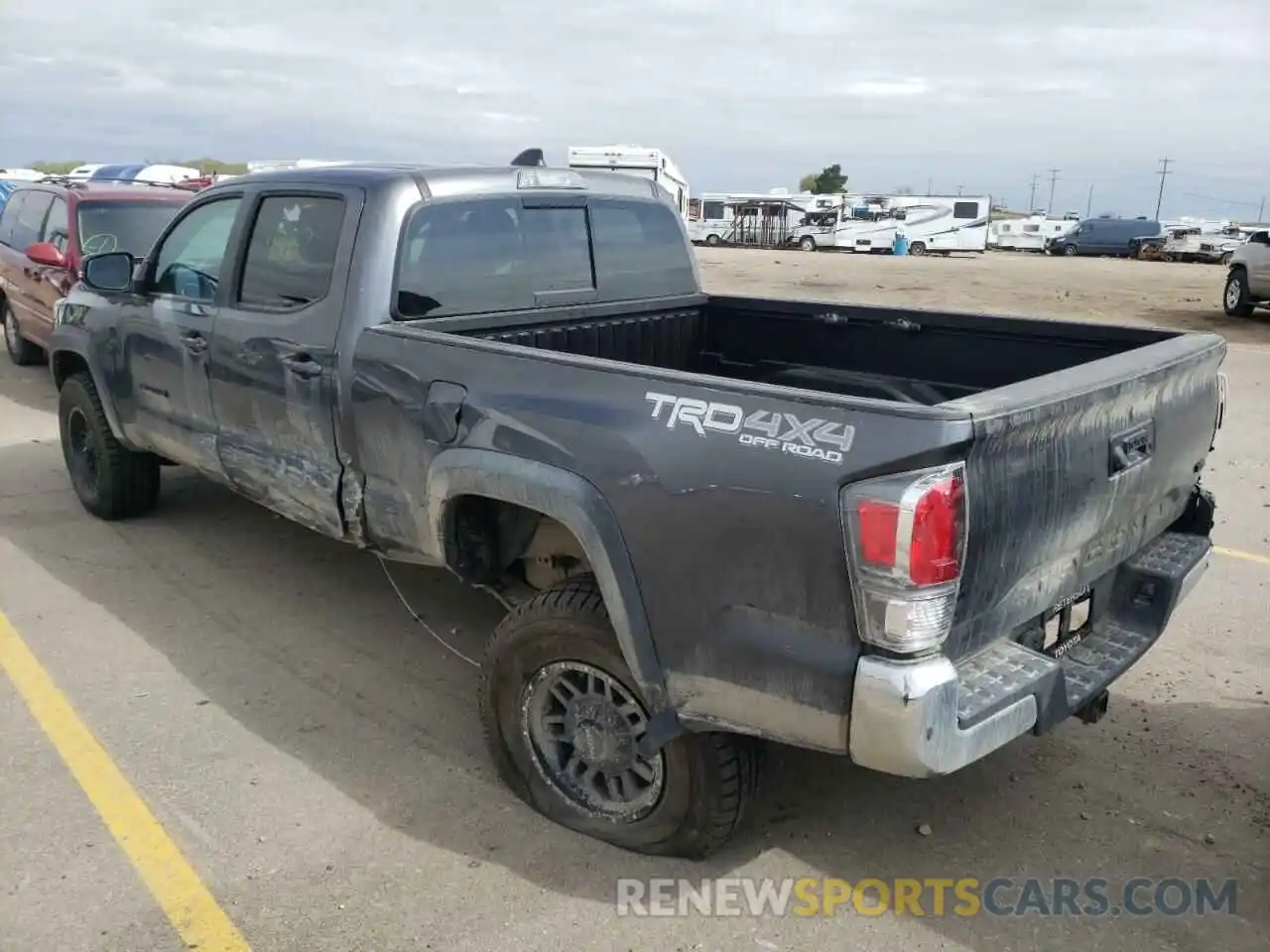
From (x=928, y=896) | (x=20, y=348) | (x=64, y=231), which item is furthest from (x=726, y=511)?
(x=20, y=348)

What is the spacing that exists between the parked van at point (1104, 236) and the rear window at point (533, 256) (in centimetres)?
4873

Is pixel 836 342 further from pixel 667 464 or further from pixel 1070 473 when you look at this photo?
pixel 667 464

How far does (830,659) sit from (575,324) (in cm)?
231

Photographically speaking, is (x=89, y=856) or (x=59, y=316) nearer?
(x=89, y=856)

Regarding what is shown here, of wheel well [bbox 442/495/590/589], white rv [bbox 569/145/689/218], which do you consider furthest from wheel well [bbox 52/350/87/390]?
white rv [bbox 569/145/689/218]

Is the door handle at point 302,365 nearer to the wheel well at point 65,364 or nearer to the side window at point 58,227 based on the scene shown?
the wheel well at point 65,364

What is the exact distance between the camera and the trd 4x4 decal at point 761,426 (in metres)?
2.42

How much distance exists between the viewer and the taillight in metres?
2.31

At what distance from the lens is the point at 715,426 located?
262 centimetres

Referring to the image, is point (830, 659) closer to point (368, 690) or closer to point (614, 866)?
point (614, 866)

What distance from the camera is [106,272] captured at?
5.32 meters

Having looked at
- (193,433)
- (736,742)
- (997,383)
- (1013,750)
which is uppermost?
(997,383)

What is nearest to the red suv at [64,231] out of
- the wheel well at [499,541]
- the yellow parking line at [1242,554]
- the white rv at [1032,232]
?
the wheel well at [499,541]

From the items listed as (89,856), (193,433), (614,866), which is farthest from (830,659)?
(193,433)
